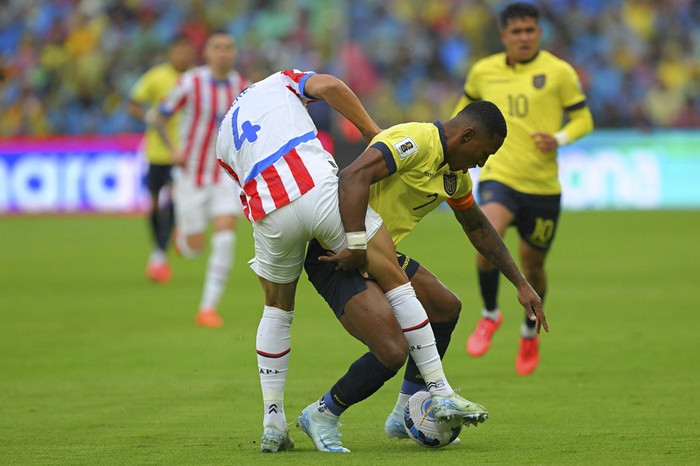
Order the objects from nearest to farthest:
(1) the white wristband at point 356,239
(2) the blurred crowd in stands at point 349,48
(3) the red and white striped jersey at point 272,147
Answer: (1) the white wristband at point 356,239, (3) the red and white striped jersey at point 272,147, (2) the blurred crowd in stands at point 349,48

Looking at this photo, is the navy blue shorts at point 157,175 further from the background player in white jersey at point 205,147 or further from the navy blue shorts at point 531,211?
the navy blue shorts at point 531,211

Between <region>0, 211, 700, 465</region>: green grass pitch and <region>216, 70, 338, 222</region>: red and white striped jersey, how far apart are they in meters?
1.31

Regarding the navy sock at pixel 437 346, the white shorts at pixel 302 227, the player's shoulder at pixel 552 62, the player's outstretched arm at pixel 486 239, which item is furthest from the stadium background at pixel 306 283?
the player's shoulder at pixel 552 62

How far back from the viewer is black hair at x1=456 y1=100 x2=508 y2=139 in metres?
6.15

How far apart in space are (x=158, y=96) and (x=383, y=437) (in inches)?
398

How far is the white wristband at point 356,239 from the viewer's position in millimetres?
5914

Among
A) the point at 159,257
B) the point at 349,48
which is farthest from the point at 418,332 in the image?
the point at 349,48

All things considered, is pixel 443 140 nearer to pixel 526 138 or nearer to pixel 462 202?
pixel 462 202

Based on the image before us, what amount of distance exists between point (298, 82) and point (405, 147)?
0.72m

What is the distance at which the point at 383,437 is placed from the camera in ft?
21.9

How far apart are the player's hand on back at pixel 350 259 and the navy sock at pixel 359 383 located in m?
0.45

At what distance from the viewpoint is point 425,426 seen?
6191 mm

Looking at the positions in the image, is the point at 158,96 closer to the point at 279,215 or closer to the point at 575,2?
the point at 279,215

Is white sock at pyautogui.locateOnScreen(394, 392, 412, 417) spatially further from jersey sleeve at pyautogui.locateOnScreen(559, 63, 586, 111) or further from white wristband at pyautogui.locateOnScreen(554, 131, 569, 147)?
jersey sleeve at pyautogui.locateOnScreen(559, 63, 586, 111)
